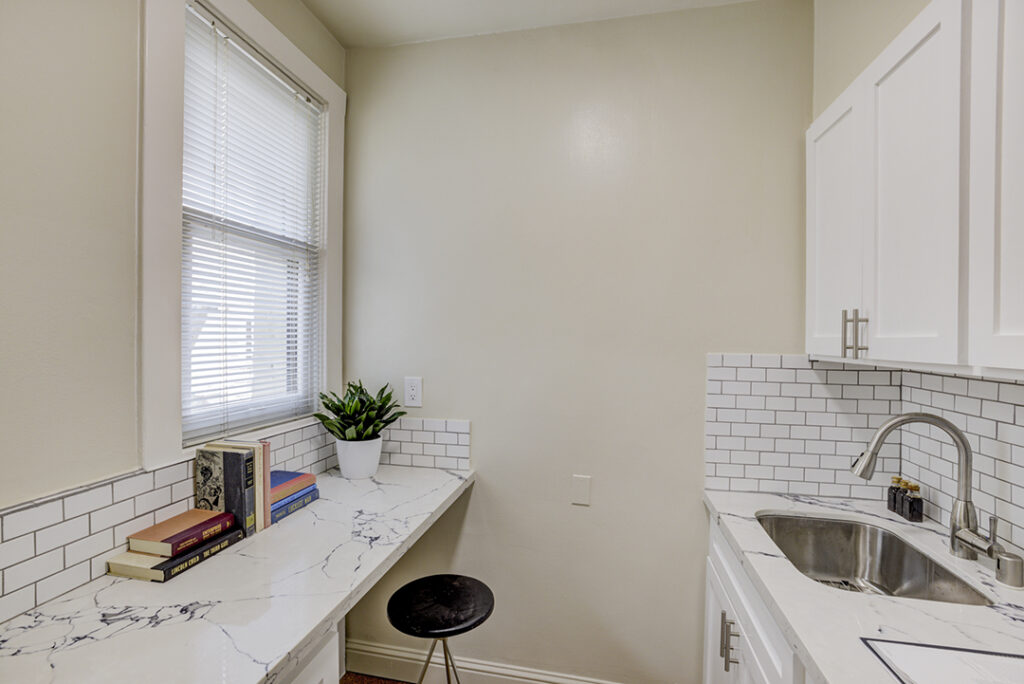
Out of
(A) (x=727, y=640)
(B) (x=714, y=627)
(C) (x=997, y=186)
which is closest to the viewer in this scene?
(C) (x=997, y=186)

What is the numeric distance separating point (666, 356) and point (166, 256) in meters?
1.62

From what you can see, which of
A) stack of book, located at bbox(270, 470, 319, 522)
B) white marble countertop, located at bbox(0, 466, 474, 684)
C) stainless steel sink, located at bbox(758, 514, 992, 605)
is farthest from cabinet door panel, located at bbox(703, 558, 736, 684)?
stack of book, located at bbox(270, 470, 319, 522)

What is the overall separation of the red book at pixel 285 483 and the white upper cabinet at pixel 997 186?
1.74 m

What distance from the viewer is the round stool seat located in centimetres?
142

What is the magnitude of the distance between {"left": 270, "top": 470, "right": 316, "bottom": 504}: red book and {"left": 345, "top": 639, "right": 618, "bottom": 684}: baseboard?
0.94m

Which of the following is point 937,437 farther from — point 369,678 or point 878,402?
point 369,678

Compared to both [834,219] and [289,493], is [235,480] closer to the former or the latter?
[289,493]

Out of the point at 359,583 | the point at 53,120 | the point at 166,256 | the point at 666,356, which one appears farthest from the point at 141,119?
the point at 666,356

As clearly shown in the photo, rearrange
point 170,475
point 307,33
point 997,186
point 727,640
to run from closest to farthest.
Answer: point 997,186 → point 170,475 → point 727,640 → point 307,33

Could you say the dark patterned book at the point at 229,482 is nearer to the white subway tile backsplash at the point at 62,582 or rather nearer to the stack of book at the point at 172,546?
the stack of book at the point at 172,546

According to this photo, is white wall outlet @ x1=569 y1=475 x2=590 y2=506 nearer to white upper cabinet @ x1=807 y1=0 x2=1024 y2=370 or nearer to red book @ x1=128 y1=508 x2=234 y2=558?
white upper cabinet @ x1=807 y1=0 x2=1024 y2=370

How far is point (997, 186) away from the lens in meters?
0.89

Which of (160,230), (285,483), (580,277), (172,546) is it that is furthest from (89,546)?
(580,277)

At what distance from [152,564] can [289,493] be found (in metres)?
0.44
